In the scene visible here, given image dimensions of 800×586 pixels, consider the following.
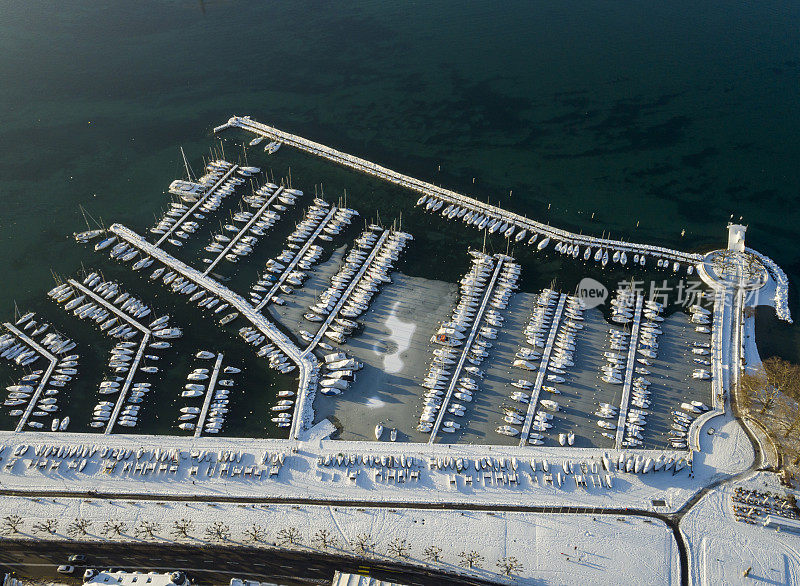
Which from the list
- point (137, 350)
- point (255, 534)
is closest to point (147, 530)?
point (255, 534)

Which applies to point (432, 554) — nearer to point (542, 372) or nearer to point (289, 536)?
point (289, 536)

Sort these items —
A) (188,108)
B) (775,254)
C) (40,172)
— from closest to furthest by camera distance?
(775,254)
(40,172)
(188,108)

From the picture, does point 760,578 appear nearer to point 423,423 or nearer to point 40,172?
point 423,423

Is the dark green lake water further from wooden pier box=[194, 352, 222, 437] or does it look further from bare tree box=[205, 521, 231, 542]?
bare tree box=[205, 521, 231, 542]

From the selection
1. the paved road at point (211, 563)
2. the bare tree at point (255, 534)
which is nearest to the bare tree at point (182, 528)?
the paved road at point (211, 563)

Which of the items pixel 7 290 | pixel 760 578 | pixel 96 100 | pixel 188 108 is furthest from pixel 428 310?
pixel 96 100

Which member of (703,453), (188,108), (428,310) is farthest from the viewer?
(188,108)

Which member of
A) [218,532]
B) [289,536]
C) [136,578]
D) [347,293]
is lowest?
[136,578]
